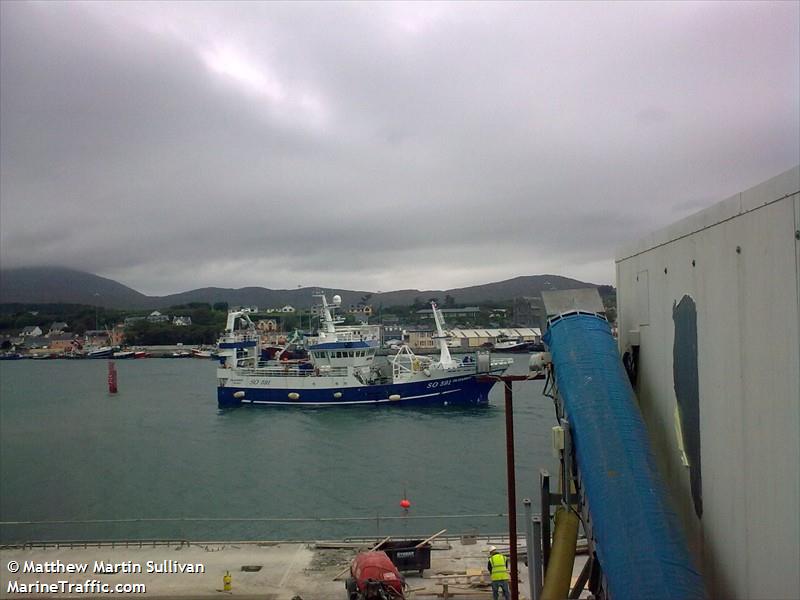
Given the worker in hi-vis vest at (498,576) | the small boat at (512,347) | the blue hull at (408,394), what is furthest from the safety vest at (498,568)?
the small boat at (512,347)

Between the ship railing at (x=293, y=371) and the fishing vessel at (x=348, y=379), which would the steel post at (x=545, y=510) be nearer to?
the fishing vessel at (x=348, y=379)

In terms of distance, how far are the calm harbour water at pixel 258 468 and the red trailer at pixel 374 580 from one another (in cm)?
245

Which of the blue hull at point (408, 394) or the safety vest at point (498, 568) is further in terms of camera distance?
the blue hull at point (408, 394)

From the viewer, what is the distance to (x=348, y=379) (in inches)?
1495

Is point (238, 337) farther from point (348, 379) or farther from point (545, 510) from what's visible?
point (545, 510)

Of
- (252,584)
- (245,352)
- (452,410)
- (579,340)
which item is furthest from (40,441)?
(579,340)

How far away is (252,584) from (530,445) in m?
17.4

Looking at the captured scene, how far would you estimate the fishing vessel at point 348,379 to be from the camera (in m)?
37.1

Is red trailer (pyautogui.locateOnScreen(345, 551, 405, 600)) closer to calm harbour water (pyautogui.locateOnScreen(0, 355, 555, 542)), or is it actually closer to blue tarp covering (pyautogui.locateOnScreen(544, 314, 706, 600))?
calm harbour water (pyautogui.locateOnScreen(0, 355, 555, 542))

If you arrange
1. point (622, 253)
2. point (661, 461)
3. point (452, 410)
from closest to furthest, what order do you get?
point (661, 461), point (622, 253), point (452, 410)

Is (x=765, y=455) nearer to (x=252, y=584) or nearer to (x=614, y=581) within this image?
(x=614, y=581)

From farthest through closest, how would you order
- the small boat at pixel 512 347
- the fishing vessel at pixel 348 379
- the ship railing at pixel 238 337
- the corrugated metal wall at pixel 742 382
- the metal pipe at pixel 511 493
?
the small boat at pixel 512 347
the ship railing at pixel 238 337
the fishing vessel at pixel 348 379
the metal pipe at pixel 511 493
the corrugated metal wall at pixel 742 382

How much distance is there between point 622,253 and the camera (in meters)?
4.88

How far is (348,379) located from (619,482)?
3503 centimetres
